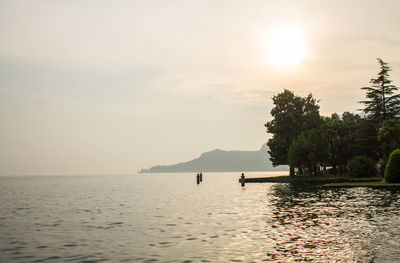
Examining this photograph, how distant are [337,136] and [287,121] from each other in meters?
17.1

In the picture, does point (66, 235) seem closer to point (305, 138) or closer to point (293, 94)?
point (305, 138)

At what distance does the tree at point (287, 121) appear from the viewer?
94.6m

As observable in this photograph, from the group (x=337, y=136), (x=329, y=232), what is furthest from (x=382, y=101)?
(x=329, y=232)

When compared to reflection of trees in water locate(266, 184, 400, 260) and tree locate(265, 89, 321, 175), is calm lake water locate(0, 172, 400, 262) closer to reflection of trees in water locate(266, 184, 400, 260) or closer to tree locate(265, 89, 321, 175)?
reflection of trees in water locate(266, 184, 400, 260)

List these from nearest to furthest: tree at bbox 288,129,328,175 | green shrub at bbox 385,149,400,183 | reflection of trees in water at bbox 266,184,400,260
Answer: reflection of trees in water at bbox 266,184,400,260 → green shrub at bbox 385,149,400,183 → tree at bbox 288,129,328,175

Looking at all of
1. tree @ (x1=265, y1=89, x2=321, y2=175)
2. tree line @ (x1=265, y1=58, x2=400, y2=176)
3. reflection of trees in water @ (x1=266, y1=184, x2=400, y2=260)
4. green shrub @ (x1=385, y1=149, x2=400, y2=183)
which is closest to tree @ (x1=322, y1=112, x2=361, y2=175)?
tree line @ (x1=265, y1=58, x2=400, y2=176)

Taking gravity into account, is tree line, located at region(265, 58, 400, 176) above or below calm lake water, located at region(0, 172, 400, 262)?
above

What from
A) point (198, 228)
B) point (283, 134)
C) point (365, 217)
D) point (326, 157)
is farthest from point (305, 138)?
point (198, 228)

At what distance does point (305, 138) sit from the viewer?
269ft

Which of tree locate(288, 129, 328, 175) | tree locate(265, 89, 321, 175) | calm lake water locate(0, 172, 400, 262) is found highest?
tree locate(265, 89, 321, 175)

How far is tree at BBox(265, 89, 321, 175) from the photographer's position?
94562mm

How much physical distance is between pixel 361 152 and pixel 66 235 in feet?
261

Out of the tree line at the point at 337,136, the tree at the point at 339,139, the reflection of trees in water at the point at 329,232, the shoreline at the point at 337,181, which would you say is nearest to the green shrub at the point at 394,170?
the shoreline at the point at 337,181

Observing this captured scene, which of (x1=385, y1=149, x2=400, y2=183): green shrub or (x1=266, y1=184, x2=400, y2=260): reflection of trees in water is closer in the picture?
(x1=266, y1=184, x2=400, y2=260): reflection of trees in water
